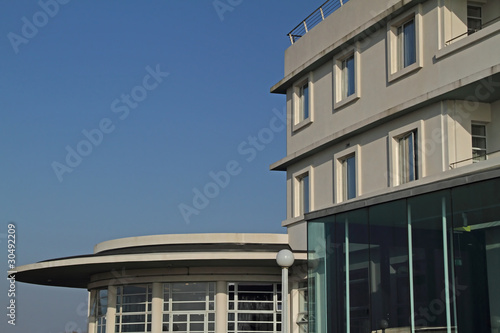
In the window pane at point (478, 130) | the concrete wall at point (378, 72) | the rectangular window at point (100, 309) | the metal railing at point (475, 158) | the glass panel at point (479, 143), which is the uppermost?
the concrete wall at point (378, 72)

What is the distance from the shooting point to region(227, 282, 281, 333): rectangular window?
28156 millimetres

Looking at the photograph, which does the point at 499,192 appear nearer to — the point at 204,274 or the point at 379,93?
the point at 379,93

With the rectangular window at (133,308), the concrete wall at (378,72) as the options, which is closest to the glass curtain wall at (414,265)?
the concrete wall at (378,72)

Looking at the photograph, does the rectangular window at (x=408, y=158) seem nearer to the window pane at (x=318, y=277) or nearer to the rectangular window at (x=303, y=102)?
the window pane at (x=318, y=277)

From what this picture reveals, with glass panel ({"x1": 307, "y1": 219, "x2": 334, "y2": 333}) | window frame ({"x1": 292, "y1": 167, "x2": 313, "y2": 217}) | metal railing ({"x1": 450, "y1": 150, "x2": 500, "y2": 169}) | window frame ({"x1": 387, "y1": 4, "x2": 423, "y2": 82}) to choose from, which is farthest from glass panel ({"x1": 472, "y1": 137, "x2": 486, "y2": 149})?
window frame ({"x1": 292, "y1": 167, "x2": 313, "y2": 217})

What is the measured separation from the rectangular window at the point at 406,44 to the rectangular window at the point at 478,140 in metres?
2.65

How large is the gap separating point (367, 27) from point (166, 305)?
1273cm

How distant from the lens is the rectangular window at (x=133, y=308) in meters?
29.0

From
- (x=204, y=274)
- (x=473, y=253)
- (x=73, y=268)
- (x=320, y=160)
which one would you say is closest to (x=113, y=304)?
(x=73, y=268)

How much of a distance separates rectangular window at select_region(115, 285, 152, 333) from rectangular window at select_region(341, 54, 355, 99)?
34.9 ft

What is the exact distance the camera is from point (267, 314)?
92.9 ft

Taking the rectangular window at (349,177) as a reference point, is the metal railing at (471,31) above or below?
above

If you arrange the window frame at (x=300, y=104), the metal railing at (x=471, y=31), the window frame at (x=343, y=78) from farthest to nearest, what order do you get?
the window frame at (x=300, y=104)
the window frame at (x=343, y=78)
the metal railing at (x=471, y=31)

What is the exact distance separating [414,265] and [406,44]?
7259mm
